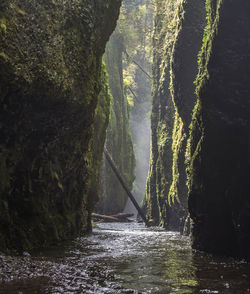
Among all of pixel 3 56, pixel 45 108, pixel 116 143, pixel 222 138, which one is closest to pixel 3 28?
pixel 3 56

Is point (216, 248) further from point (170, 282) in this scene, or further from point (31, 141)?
point (31, 141)

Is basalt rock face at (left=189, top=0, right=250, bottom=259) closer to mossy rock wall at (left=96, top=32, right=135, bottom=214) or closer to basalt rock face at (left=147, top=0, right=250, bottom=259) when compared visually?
basalt rock face at (left=147, top=0, right=250, bottom=259)

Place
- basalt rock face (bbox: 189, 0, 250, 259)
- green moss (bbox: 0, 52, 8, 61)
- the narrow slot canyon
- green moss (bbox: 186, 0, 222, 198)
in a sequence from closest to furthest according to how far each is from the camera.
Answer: the narrow slot canyon < green moss (bbox: 0, 52, 8, 61) < basalt rock face (bbox: 189, 0, 250, 259) < green moss (bbox: 186, 0, 222, 198)

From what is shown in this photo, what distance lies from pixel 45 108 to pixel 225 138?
349 centimetres

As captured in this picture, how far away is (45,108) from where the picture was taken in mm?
7234

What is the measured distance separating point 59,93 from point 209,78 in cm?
304

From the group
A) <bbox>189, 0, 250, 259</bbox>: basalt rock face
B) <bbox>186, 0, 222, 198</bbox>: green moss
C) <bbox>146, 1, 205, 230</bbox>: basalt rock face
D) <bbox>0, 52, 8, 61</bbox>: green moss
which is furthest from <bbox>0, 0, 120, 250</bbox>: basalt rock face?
Answer: <bbox>146, 1, 205, 230</bbox>: basalt rock face

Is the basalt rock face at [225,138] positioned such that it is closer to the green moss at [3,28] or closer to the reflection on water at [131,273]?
the reflection on water at [131,273]

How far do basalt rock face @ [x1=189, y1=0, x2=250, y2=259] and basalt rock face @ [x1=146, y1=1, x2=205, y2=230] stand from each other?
217 inches

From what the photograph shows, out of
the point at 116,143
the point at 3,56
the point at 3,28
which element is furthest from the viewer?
the point at 116,143

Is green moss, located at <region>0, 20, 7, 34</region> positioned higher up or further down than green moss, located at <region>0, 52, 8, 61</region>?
higher up

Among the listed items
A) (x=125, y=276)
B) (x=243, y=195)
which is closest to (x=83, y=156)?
(x=243, y=195)

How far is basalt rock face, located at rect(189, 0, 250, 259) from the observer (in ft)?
22.7

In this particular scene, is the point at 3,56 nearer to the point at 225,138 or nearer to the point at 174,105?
the point at 225,138
